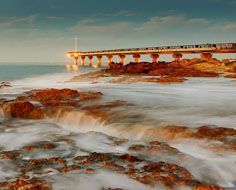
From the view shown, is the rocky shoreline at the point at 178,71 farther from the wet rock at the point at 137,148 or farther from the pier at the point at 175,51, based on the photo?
the wet rock at the point at 137,148

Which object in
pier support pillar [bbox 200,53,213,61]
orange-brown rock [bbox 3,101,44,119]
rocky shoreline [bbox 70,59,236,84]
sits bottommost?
orange-brown rock [bbox 3,101,44,119]

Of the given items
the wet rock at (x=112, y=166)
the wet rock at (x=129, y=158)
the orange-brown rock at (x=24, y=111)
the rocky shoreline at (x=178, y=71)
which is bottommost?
the wet rock at (x=112, y=166)

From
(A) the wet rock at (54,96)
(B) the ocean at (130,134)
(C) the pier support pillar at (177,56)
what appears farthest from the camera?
(C) the pier support pillar at (177,56)

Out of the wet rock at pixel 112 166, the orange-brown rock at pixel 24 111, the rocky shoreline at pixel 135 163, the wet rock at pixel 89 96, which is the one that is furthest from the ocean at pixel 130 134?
the wet rock at pixel 89 96

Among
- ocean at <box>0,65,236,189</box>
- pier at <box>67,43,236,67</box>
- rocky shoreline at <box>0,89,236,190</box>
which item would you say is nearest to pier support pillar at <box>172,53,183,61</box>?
pier at <box>67,43,236,67</box>

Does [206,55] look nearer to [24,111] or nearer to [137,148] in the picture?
[24,111]

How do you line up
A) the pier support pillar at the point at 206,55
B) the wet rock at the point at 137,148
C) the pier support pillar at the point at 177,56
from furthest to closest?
the pier support pillar at the point at 177,56 < the pier support pillar at the point at 206,55 < the wet rock at the point at 137,148

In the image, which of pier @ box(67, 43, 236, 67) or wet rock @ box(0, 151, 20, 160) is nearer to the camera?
wet rock @ box(0, 151, 20, 160)

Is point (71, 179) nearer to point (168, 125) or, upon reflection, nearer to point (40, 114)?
point (168, 125)

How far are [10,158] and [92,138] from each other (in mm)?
2838

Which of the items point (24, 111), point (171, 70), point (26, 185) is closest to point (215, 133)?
point (26, 185)

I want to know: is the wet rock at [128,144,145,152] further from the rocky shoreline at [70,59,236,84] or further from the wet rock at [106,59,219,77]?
the wet rock at [106,59,219,77]

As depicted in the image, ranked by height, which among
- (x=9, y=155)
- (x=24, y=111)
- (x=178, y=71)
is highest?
(x=178, y=71)

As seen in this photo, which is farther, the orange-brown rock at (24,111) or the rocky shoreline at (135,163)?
the orange-brown rock at (24,111)
